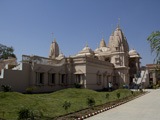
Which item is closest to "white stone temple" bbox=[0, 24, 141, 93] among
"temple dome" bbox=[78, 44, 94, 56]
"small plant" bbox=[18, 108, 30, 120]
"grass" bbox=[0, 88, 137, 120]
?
"temple dome" bbox=[78, 44, 94, 56]

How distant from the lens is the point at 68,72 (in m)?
26.0

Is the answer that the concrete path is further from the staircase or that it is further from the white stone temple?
the staircase

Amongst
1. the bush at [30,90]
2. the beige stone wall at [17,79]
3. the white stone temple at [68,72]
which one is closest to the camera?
the beige stone wall at [17,79]

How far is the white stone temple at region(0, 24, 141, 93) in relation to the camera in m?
19.8

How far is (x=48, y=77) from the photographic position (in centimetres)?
2267

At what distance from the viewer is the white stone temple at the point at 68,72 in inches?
781

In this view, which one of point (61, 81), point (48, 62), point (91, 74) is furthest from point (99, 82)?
point (48, 62)

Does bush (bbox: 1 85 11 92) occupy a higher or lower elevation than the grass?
higher

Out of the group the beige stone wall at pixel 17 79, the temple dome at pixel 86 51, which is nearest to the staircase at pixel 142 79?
the temple dome at pixel 86 51

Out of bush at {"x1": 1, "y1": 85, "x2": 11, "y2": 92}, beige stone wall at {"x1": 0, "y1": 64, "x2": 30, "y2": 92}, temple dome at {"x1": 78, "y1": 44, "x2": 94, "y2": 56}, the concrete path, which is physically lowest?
the concrete path

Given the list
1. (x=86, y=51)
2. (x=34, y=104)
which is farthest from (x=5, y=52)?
(x=34, y=104)

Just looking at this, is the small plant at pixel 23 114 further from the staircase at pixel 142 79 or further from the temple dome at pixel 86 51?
the staircase at pixel 142 79

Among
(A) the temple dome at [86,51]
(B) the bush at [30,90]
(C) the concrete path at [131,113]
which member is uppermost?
(A) the temple dome at [86,51]

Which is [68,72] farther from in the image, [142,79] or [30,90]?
[142,79]
